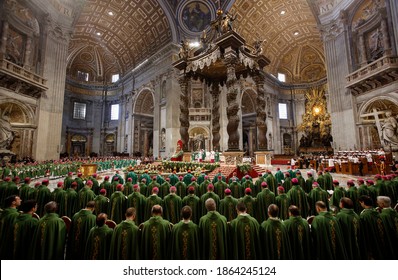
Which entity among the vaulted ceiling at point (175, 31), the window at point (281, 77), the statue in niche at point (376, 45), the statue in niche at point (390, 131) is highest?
the vaulted ceiling at point (175, 31)

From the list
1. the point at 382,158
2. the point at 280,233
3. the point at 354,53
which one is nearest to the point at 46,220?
the point at 280,233

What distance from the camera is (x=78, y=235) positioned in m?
2.73

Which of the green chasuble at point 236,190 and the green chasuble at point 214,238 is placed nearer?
the green chasuble at point 214,238

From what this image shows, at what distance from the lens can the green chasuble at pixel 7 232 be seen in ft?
8.38

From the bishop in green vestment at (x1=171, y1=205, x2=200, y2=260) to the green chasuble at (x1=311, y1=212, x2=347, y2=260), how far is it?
160cm

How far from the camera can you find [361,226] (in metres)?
2.68

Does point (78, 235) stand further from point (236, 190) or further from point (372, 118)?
point (372, 118)

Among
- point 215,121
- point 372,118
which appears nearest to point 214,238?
point 215,121

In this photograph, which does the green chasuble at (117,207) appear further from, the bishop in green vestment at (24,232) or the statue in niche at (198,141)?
the statue in niche at (198,141)

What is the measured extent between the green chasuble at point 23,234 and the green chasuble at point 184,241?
1855mm

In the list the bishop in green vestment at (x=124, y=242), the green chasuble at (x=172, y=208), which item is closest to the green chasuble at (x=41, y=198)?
the green chasuble at (x=172, y=208)

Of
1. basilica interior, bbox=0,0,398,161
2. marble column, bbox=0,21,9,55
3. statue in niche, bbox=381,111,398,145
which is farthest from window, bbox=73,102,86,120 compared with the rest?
statue in niche, bbox=381,111,398,145

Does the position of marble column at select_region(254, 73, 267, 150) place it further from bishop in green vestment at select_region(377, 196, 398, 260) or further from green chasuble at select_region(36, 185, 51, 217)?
green chasuble at select_region(36, 185, 51, 217)

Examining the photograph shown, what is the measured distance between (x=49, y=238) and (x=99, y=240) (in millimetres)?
728
